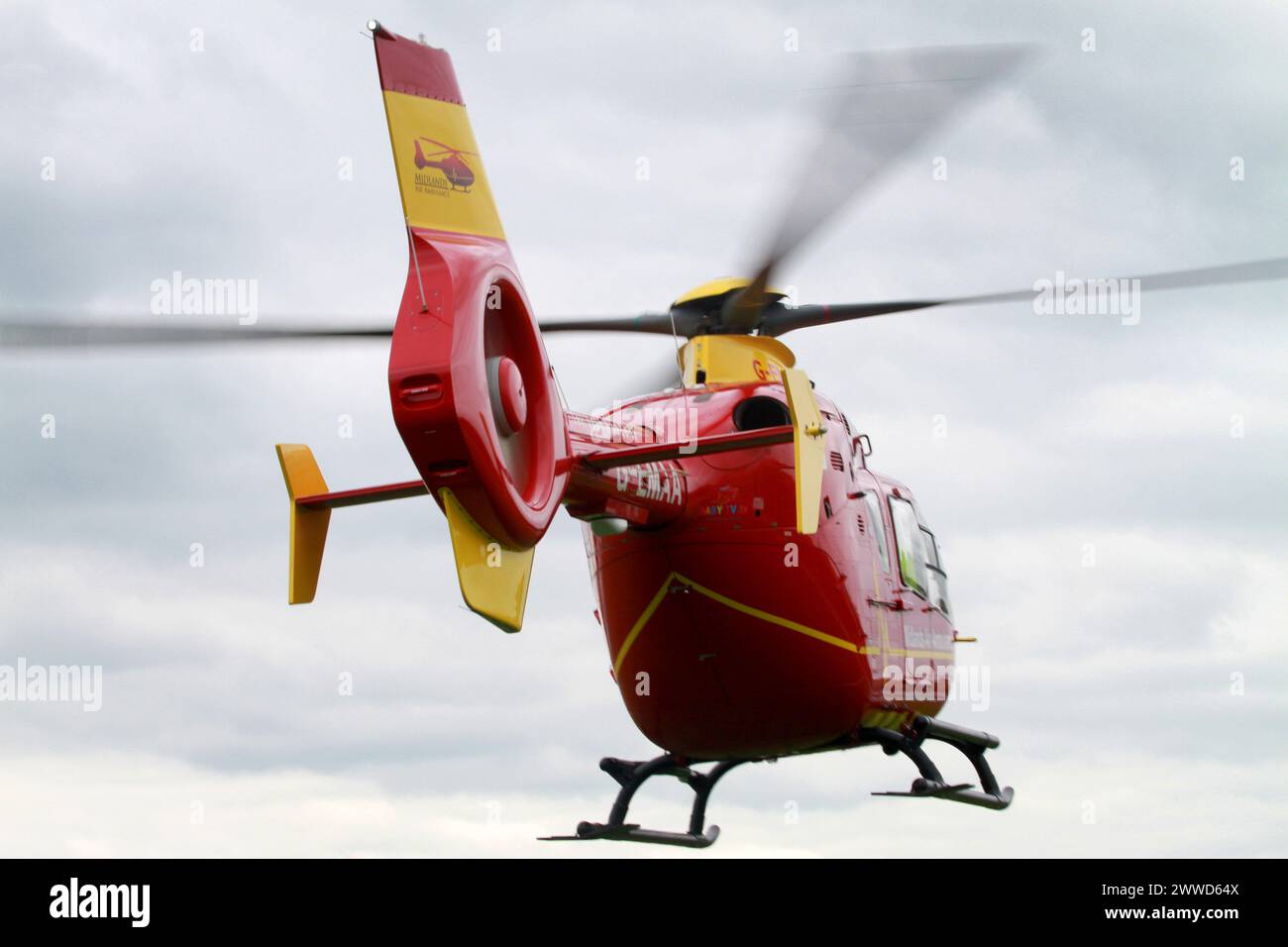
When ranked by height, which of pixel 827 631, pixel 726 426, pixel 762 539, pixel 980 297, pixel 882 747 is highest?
pixel 980 297

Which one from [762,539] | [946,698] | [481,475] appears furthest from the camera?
[946,698]

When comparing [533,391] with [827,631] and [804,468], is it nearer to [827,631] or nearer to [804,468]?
[804,468]

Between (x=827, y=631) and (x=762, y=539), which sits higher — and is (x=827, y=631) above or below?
below

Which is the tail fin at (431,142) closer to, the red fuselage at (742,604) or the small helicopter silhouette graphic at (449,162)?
the small helicopter silhouette graphic at (449,162)

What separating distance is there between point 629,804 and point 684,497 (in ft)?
16.1

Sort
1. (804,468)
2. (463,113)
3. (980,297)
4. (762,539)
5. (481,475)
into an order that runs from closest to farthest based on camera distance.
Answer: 1. (481,475)
2. (463,113)
3. (804,468)
4. (762,539)
5. (980,297)

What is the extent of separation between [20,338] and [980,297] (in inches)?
Answer: 432

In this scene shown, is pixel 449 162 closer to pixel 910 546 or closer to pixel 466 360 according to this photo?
pixel 466 360

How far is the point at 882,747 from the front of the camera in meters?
18.5

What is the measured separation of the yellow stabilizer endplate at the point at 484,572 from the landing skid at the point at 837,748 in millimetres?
6900

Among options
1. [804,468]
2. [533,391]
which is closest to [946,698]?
[804,468]

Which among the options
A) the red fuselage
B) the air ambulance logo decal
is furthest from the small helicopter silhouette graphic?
the red fuselage

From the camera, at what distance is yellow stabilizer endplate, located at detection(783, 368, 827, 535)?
14125 mm

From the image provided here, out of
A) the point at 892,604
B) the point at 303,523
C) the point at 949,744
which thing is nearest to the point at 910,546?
the point at 892,604
